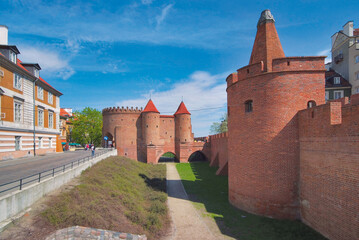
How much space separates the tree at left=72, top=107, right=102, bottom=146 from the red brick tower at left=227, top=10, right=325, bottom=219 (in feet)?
125

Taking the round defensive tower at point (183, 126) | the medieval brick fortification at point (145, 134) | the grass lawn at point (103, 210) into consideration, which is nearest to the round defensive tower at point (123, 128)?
the medieval brick fortification at point (145, 134)

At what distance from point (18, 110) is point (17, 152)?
3189mm

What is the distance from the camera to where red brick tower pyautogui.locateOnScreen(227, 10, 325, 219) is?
1127cm

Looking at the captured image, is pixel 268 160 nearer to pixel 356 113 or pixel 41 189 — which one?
pixel 356 113

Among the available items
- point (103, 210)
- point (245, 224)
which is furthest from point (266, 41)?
point (103, 210)

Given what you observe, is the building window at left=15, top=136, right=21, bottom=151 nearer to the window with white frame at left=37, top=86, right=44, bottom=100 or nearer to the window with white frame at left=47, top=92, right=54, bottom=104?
the window with white frame at left=37, top=86, right=44, bottom=100

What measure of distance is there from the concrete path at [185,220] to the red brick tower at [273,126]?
3.01 m

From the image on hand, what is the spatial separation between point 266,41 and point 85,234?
13333mm

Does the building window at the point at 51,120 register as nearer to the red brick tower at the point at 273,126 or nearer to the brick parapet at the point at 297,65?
the red brick tower at the point at 273,126

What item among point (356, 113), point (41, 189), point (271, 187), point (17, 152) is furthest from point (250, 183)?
point (17, 152)

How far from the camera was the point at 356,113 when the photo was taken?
25.5 feet

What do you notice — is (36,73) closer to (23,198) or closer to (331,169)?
(23,198)

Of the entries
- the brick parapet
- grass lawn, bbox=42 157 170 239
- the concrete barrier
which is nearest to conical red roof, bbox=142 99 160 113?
grass lawn, bbox=42 157 170 239

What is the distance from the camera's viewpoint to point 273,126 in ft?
38.1
